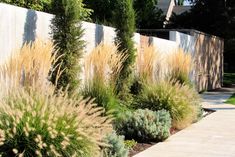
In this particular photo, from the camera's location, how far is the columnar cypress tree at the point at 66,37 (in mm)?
9547

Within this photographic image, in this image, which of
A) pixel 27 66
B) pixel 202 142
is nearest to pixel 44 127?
pixel 27 66

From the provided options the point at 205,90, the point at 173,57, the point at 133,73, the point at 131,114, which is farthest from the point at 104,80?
the point at 205,90

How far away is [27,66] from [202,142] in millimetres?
3951

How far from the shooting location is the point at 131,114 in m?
10.4

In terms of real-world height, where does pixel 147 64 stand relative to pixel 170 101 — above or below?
above

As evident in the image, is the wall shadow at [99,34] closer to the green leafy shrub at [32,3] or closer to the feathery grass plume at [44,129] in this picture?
the feathery grass plume at [44,129]

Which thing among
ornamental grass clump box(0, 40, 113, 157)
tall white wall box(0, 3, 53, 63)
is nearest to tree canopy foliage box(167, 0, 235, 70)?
tall white wall box(0, 3, 53, 63)

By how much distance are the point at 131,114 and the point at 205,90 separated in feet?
53.7

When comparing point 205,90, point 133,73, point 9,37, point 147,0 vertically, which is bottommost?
point 205,90

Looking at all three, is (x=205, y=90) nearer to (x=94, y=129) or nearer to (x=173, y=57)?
(x=173, y=57)

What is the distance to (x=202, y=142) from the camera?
1018 cm

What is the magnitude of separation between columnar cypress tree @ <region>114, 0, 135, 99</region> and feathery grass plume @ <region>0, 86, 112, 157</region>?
21.2 ft

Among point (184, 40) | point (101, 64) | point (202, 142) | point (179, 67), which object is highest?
point (184, 40)

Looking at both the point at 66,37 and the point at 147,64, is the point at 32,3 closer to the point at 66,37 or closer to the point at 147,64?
the point at 147,64
